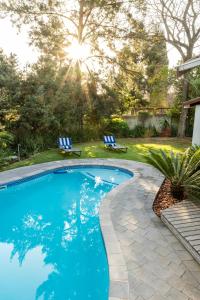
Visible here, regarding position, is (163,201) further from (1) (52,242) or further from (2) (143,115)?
(2) (143,115)

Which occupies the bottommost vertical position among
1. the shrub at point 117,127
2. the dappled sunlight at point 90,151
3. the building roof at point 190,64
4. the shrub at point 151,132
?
the dappled sunlight at point 90,151

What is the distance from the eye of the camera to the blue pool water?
4031 mm

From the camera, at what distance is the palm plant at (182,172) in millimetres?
6266

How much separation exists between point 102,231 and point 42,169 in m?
5.43

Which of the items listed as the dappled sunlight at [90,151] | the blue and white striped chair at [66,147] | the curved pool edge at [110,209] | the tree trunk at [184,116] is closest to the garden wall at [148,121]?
the tree trunk at [184,116]

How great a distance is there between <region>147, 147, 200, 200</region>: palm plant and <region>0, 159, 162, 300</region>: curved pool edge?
4.75 feet

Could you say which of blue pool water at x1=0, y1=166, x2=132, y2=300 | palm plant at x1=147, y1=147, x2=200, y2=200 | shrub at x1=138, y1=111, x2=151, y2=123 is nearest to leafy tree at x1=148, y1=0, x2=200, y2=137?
shrub at x1=138, y1=111, x2=151, y2=123

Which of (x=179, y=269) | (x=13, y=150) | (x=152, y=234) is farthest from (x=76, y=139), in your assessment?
(x=179, y=269)

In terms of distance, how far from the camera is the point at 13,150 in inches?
478

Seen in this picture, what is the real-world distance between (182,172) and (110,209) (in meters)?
2.19

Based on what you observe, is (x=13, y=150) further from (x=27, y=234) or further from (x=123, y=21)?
(x=123, y=21)

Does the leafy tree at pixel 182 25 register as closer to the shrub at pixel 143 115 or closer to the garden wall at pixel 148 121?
the garden wall at pixel 148 121

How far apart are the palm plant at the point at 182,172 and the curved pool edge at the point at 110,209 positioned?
4.75 feet

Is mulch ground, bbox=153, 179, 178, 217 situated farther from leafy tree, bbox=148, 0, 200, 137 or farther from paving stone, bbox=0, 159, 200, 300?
leafy tree, bbox=148, 0, 200, 137
